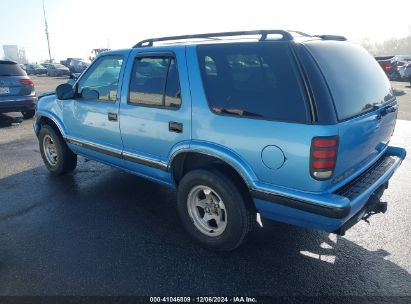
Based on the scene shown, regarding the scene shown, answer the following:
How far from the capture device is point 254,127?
259cm

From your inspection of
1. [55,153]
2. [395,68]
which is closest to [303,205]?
[55,153]

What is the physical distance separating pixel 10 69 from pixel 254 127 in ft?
28.5

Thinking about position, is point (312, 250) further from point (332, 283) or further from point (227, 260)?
point (227, 260)

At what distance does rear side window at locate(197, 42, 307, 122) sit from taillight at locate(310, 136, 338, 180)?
0.65 ft

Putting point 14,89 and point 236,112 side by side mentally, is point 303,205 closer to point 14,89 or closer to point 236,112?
point 236,112

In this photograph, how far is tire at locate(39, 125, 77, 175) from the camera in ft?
16.1

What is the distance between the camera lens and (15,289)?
2639mm

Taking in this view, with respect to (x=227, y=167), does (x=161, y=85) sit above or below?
above

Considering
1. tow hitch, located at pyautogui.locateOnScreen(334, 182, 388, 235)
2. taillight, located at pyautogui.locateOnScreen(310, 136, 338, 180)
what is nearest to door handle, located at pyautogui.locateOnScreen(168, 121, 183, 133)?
taillight, located at pyautogui.locateOnScreen(310, 136, 338, 180)

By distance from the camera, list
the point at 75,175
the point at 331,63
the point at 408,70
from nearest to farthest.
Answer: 1. the point at 331,63
2. the point at 75,175
3. the point at 408,70

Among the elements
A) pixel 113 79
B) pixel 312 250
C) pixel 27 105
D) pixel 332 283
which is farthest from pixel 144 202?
pixel 27 105

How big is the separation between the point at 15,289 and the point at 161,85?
2176mm

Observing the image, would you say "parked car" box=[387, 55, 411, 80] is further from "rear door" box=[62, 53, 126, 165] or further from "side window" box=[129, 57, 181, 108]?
"side window" box=[129, 57, 181, 108]

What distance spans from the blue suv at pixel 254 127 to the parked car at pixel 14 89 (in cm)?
630
